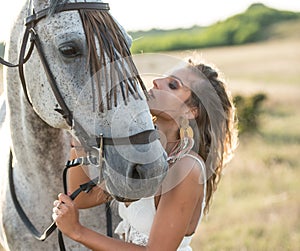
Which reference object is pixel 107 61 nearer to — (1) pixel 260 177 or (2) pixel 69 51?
(2) pixel 69 51

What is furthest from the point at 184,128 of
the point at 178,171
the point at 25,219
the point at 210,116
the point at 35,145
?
the point at 25,219

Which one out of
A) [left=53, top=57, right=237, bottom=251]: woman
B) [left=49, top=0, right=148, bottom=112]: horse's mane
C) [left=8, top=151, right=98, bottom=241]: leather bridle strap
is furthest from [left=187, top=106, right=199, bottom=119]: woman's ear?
[left=8, top=151, right=98, bottom=241]: leather bridle strap

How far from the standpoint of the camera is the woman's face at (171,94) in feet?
11.2

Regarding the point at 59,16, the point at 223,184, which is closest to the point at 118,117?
the point at 59,16

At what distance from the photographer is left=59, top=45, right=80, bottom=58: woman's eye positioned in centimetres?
301

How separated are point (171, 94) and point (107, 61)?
58 cm

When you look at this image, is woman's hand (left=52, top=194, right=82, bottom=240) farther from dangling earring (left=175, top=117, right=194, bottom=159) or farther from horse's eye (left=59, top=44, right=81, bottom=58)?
horse's eye (left=59, top=44, right=81, bottom=58)

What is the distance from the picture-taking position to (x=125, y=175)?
2.90m

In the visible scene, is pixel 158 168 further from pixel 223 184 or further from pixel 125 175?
pixel 223 184

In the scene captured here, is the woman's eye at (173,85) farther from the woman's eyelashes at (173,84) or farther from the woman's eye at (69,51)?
the woman's eye at (69,51)

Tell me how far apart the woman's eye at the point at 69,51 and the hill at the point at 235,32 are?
42.0m

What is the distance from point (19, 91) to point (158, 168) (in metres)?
1.04

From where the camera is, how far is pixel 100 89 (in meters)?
2.97

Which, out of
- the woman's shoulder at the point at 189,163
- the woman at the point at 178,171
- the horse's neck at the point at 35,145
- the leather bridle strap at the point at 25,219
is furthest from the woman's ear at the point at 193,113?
the leather bridle strap at the point at 25,219
